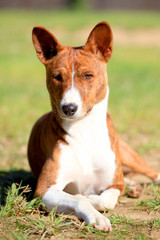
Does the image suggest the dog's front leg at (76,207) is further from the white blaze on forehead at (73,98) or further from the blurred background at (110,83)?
the blurred background at (110,83)

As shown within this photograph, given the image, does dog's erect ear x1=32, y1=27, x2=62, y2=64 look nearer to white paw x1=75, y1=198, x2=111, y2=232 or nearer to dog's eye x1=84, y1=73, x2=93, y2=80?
dog's eye x1=84, y1=73, x2=93, y2=80

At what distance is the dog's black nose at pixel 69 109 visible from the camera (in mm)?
3145

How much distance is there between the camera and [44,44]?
369cm

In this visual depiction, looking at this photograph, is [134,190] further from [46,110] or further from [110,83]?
[110,83]

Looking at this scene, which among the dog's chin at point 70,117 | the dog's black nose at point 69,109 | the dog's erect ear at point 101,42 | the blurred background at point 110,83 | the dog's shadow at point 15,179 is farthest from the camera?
the blurred background at point 110,83

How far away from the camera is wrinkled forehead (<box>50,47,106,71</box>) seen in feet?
11.1

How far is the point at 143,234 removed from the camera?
9.53 ft

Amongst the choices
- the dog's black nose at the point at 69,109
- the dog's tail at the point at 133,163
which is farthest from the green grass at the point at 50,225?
the dog's tail at the point at 133,163

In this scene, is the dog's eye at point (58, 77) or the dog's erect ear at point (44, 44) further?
the dog's erect ear at point (44, 44)

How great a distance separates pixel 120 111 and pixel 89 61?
4.32 metres

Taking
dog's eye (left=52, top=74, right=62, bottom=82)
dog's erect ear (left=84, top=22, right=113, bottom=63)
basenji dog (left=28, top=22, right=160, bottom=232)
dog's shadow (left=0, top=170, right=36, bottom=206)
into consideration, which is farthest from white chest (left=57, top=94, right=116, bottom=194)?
dog's shadow (left=0, top=170, right=36, bottom=206)

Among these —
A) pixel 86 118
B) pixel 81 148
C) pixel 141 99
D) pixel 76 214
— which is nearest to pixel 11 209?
pixel 76 214

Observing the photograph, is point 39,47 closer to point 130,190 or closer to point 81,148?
point 81,148

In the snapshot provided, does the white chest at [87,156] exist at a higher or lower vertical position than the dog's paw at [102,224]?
higher
